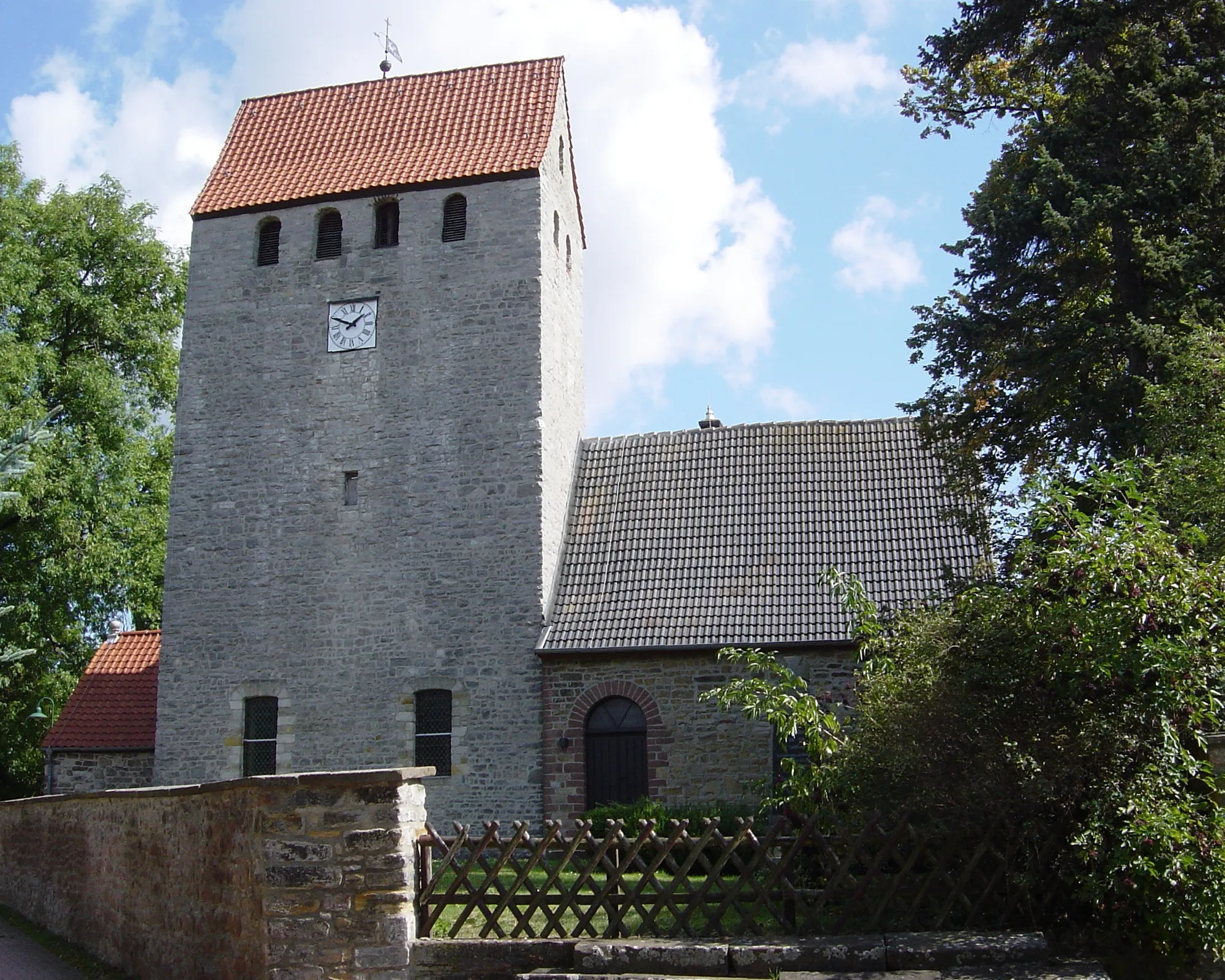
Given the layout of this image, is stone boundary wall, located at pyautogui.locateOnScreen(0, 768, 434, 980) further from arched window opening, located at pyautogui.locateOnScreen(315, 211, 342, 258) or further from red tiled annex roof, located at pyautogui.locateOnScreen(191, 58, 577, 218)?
red tiled annex roof, located at pyautogui.locateOnScreen(191, 58, 577, 218)

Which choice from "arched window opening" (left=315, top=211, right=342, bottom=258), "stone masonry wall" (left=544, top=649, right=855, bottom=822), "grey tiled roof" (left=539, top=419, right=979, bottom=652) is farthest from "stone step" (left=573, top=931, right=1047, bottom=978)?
"arched window opening" (left=315, top=211, right=342, bottom=258)

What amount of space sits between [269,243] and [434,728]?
28.7 feet

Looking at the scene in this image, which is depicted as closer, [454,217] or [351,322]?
[351,322]

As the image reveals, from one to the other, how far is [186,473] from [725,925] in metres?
14.1

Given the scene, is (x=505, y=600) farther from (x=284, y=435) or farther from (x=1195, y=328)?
(x=1195, y=328)

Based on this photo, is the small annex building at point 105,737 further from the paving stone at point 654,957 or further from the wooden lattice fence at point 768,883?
the paving stone at point 654,957

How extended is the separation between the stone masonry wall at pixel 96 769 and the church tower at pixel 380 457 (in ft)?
4.45

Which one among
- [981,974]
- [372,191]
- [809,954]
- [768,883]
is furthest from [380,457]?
[981,974]

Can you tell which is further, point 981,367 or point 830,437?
point 830,437

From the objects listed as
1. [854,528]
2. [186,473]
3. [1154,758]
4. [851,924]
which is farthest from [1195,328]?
[186,473]

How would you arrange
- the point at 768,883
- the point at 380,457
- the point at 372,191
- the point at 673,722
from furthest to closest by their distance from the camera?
the point at 372,191
the point at 380,457
the point at 673,722
the point at 768,883

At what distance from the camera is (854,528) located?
18438 millimetres

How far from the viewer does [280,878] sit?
8281 millimetres

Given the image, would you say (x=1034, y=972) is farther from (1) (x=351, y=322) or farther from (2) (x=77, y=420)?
(2) (x=77, y=420)
